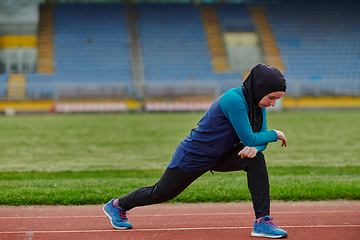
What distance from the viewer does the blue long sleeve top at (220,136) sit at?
3.85 m

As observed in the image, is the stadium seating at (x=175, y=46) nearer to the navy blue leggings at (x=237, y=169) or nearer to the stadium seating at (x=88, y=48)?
the stadium seating at (x=88, y=48)

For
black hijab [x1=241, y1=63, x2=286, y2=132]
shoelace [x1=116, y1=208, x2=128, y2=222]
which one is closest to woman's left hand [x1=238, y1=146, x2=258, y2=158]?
black hijab [x1=241, y1=63, x2=286, y2=132]

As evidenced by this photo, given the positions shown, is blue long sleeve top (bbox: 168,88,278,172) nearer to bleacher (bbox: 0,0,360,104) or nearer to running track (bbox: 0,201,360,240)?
running track (bbox: 0,201,360,240)

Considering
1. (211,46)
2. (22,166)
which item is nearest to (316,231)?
(22,166)

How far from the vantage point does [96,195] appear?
21.3 ft

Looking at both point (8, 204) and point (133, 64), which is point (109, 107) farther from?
point (8, 204)

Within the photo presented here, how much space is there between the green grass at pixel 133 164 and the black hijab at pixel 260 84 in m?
2.82

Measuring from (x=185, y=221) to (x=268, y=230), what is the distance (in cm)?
127

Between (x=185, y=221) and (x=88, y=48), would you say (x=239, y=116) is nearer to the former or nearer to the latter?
(x=185, y=221)

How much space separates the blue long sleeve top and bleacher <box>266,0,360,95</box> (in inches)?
1089

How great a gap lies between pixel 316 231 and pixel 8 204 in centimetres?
→ 423

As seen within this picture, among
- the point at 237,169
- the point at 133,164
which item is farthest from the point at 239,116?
the point at 133,164

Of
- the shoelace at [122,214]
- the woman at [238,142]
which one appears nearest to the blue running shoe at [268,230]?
the woman at [238,142]

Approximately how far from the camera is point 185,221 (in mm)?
5188
